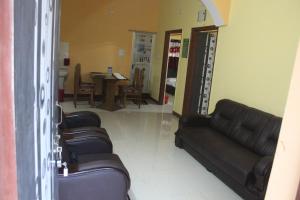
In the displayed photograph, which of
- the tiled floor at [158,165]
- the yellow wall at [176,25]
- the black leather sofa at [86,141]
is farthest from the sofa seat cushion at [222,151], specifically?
the yellow wall at [176,25]

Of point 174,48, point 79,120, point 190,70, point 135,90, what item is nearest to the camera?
point 79,120

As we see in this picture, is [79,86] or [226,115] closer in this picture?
[226,115]

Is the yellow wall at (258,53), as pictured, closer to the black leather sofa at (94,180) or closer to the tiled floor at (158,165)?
the tiled floor at (158,165)

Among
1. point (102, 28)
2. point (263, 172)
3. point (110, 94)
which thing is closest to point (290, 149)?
point (263, 172)

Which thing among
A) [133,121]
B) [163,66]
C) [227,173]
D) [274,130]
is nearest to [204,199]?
[227,173]

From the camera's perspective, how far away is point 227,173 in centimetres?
307

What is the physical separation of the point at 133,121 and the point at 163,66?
235cm

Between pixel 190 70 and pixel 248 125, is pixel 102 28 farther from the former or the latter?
pixel 248 125

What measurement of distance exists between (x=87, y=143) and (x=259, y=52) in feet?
8.71

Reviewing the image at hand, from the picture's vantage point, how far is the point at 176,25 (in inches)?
263

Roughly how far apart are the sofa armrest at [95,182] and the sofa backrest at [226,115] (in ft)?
7.30

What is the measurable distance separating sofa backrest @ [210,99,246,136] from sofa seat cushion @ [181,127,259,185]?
0.10 metres

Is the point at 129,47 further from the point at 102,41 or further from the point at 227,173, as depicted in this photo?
the point at 227,173

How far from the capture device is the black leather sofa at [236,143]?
109 inches
